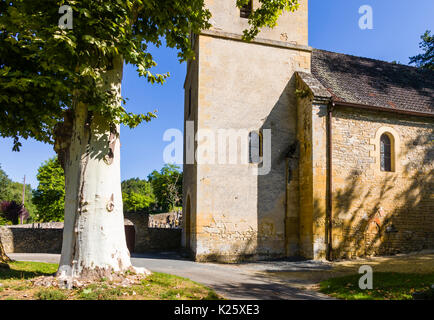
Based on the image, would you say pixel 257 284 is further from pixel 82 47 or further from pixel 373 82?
pixel 373 82

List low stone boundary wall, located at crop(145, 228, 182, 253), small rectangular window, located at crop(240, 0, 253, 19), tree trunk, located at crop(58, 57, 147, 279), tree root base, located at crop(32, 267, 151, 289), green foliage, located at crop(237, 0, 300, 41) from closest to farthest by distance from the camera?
tree root base, located at crop(32, 267, 151, 289) < tree trunk, located at crop(58, 57, 147, 279) < green foliage, located at crop(237, 0, 300, 41) < small rectangular window, located at crop(240, 0, 253, 19) < low stone boundary wall, located at crop(145, 228, 182, 253)

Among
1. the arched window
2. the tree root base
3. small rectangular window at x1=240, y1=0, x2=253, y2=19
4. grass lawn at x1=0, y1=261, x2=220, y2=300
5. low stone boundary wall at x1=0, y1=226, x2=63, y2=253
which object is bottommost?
low stone boundary wall at x1=0, y1=226, x2=63, y2=253

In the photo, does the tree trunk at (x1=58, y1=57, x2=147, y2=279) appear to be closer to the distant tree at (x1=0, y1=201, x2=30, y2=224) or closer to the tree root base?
the tree root base

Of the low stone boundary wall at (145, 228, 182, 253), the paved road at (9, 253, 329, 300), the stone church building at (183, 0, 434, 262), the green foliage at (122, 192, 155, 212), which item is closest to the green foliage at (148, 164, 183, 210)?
the green foliage at (122, 192, 155, 212)

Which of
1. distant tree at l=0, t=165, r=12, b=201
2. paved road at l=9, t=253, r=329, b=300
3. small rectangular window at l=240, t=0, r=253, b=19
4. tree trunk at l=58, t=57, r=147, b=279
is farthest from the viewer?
distant tree at l=0, t=165, r=12, b=201

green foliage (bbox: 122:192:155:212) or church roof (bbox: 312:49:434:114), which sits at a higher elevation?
church roof (bbox: 312:49:434:114)

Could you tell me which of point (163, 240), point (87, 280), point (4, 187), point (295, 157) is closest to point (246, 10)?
point (295, 157)

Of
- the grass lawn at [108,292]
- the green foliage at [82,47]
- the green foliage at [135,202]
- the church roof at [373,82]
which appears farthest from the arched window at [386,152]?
the green foliage at [135,202]

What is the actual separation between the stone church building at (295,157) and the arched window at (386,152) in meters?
0.04

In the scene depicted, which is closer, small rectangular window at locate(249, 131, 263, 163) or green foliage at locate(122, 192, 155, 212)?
small rectangular window at locate(249, 131, 263, 163)

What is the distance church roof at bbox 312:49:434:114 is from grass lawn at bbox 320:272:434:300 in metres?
7.33

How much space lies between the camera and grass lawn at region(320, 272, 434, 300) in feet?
20.6

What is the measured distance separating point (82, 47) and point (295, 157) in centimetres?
965

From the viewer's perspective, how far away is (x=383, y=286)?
700cm
